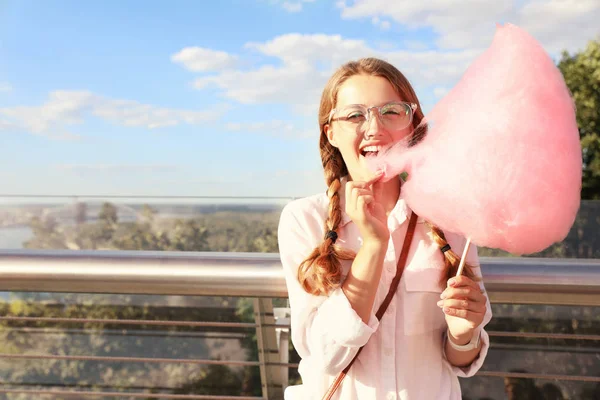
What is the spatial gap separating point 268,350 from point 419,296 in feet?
3.02

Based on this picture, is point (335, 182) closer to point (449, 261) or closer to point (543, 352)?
point (449, 261)

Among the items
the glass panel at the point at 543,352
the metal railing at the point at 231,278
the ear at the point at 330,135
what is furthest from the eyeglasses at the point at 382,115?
the glass panel at the point at 543,352

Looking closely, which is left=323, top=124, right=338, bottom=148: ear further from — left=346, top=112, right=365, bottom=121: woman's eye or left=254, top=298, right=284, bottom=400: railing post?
left=254, top=298, right=284, bottom=400: railing post

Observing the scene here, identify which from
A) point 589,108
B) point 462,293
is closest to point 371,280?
point 462,293

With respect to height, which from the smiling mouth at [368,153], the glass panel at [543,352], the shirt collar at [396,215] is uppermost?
the smiling mouth at [368,153]

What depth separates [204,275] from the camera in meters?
2.04

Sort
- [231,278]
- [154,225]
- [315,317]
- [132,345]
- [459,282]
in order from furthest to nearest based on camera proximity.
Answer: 1. [154,225]
2. [132,345]
3. [231,278]
4. [315,317]
5. [459,282]

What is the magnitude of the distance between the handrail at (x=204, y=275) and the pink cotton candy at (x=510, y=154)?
22.5 inches

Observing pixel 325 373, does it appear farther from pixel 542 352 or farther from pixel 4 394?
pixel 4 394

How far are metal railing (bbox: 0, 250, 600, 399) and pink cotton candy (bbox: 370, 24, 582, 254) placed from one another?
0.58 meters

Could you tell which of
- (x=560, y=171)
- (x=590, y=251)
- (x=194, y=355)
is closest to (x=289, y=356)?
(x=194, y=355)

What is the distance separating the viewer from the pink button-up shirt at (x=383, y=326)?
1.55 meters

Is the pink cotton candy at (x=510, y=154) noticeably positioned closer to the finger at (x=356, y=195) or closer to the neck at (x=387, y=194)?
the finger at (x=356, y=195)

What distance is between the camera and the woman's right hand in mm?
1480
